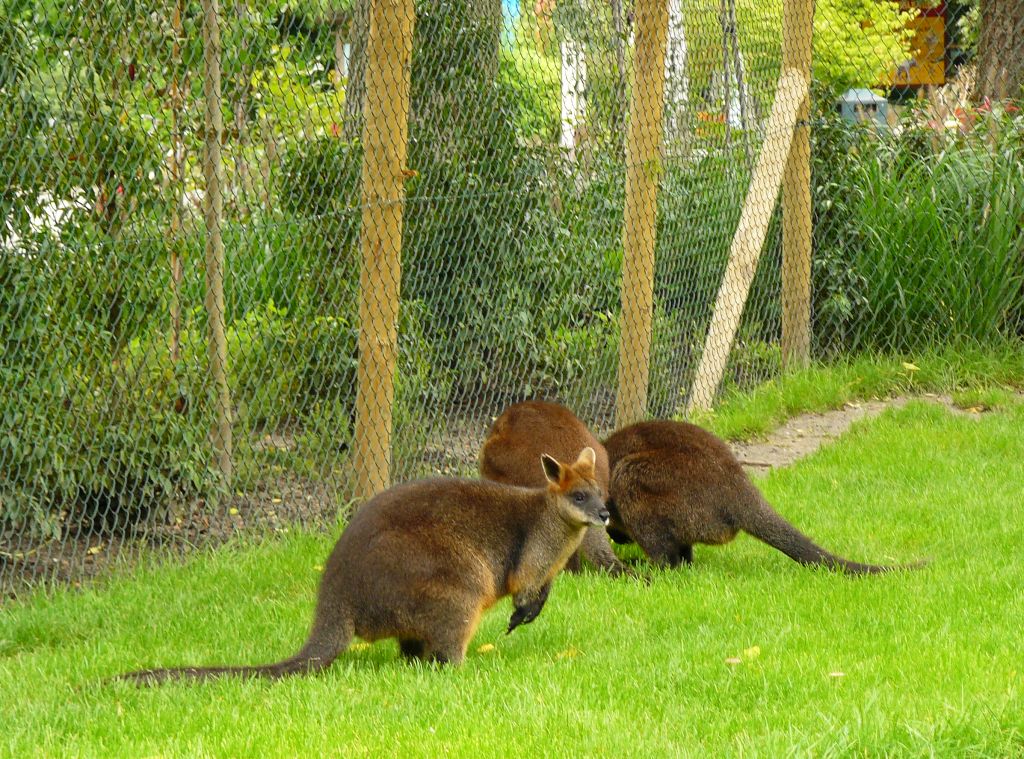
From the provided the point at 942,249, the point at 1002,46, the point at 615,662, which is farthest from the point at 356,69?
the point at 1002,46

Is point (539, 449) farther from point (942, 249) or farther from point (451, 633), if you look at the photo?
point (942, 249)

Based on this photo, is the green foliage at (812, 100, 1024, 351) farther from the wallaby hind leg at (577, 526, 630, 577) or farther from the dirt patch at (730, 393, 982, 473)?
the wallaby hind leg at (577, 526, 630, 577)

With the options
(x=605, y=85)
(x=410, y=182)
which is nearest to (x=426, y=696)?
(x=410, y=182)

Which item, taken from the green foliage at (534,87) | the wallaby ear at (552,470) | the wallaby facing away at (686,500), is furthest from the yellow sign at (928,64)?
the wallaby ear at (552,470)

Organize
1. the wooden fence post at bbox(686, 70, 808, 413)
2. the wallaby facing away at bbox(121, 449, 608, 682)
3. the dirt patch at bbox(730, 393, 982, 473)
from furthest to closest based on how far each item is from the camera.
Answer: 1. the wooden fence post at bbox(686, 70, 808, 413)
2. the dirt patch at bbox(730, 393, 982, 473)
3. the wallaby facing away at bbox(121, 449, 608, 682)

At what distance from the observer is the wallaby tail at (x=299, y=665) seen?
4957mm

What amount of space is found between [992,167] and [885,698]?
7.32 m

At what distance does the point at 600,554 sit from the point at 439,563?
177 cm

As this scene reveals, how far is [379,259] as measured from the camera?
7.18 meters

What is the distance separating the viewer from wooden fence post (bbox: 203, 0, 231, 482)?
23.2 feet

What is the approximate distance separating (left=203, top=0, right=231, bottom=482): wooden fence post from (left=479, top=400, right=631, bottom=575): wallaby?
1425 mm

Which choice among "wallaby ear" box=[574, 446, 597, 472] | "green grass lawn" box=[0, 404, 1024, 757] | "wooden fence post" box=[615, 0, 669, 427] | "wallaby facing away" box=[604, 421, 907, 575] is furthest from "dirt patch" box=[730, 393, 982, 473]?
"wallaby ear" box=[574, 446, 597, 472]

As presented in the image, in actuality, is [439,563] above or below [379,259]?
below

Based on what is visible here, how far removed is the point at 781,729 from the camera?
441cm
